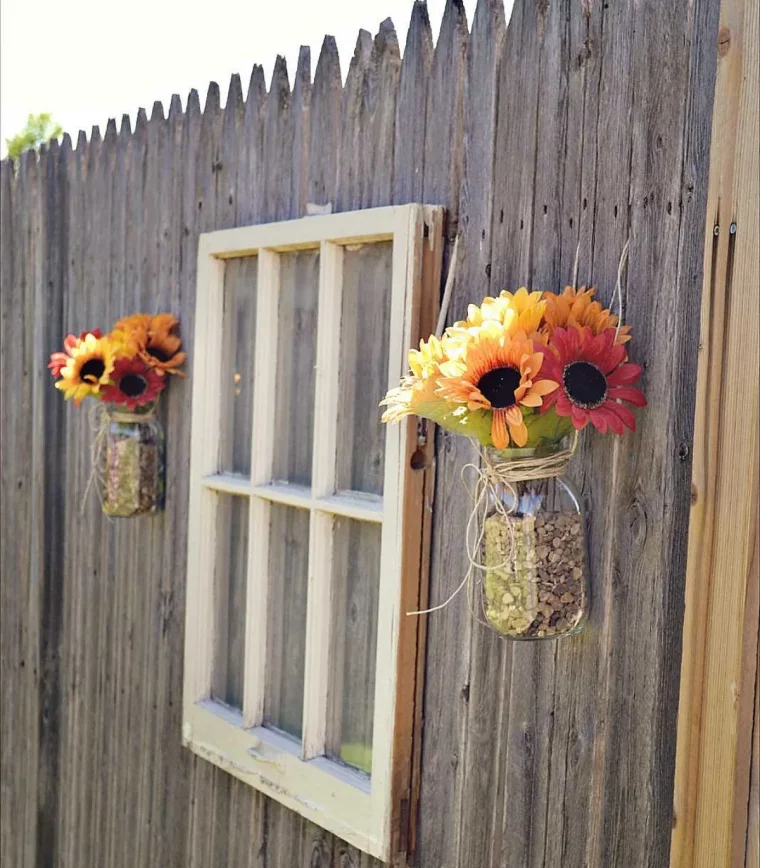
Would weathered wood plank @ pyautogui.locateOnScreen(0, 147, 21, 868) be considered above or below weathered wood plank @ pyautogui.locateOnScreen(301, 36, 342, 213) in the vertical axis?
below

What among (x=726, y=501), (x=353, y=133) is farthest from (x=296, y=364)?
(x=726, y=501)

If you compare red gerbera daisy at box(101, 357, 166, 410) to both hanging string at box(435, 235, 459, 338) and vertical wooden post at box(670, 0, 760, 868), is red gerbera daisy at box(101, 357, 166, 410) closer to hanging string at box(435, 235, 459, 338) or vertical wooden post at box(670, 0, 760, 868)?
hanging string at box(435, 235, 459, 338)

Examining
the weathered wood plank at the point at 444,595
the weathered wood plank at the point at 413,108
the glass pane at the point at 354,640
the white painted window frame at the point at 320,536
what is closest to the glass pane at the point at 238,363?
the white painted window frame at the point at 320,536

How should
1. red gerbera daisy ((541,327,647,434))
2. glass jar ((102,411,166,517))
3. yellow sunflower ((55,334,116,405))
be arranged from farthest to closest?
glass jar ((102,411,166,517)) < yellow sunflower ((55,334,116,405)) < red gerbera daisy ((541,327,647,434))

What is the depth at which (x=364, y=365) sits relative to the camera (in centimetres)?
217

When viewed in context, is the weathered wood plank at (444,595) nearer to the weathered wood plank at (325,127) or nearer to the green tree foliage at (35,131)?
the weathered wood plank at (325,127)

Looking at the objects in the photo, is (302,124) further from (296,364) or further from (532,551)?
(532,551)

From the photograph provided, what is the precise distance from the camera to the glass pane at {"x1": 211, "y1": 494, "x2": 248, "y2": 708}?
2.54 metres

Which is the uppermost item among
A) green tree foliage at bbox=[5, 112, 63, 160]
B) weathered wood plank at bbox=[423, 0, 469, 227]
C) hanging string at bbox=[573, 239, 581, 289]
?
green tree foliage at bbox=[5, 112, 63, 160]

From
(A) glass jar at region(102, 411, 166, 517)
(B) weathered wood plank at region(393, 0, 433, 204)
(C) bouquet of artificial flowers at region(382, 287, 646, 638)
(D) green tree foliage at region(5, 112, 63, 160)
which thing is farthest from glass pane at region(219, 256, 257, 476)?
(D) green tree foliage at region(5, 112, 63, 160)

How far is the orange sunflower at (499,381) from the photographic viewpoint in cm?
149

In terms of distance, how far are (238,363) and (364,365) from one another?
0.50m

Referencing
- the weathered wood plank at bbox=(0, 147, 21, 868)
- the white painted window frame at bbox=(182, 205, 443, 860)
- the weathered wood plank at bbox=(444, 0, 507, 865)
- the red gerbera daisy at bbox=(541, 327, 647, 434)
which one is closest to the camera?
the red gerbera daisy at bbox=(541, 327, 647, 434)

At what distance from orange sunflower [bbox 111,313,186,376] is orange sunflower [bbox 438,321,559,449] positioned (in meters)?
1.32
